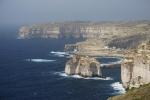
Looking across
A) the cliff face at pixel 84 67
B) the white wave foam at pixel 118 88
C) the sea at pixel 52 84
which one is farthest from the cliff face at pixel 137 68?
the cliff face at pixel 84 67

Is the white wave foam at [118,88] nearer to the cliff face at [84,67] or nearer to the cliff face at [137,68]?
the cliff face at [137,68]

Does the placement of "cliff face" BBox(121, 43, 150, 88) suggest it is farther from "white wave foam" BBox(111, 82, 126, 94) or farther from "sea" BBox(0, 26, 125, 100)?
"sea" BBox(0, 26, 125, 100)

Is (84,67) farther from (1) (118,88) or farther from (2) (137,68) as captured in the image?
(2) (137,68)

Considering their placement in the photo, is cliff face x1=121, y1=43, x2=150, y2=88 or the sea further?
the sea

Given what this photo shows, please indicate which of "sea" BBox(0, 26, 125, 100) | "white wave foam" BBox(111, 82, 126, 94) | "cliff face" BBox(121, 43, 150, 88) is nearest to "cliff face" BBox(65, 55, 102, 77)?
"sea" BBox(0, 26, 125, 100)

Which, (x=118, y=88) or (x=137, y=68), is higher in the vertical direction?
(x=137, y=68)

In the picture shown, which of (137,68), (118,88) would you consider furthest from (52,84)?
(137,68)
